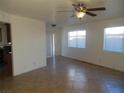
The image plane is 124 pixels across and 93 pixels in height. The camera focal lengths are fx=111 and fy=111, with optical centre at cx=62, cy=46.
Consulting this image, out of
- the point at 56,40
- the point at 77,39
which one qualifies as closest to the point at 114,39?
the point at 77,39

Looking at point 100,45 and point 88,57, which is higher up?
point 100,45

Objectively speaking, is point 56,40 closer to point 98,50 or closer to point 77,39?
point 77,39

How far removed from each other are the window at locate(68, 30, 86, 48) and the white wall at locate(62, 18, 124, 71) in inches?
11.6

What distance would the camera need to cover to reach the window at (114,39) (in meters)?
4.80

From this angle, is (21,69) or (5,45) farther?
(5,45)

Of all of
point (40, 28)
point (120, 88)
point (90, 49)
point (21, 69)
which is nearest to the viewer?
point (120, 88)

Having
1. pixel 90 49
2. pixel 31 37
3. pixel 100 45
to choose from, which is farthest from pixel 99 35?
pixel 31 37

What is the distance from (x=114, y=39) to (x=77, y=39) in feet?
8.78

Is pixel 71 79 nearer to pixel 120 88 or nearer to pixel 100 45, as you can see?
pixel 120 88

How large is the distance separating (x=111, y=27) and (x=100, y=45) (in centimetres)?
102

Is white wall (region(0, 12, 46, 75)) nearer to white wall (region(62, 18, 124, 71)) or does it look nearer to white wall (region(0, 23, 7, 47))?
white wall (region(62, 18, 124, 71))

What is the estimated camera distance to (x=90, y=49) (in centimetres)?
628

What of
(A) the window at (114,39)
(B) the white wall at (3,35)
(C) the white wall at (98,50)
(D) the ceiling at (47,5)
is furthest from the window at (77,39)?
(B) the white wall at (3,35)

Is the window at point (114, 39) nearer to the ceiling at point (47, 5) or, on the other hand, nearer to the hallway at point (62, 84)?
the ceiling at point (47, 5)
